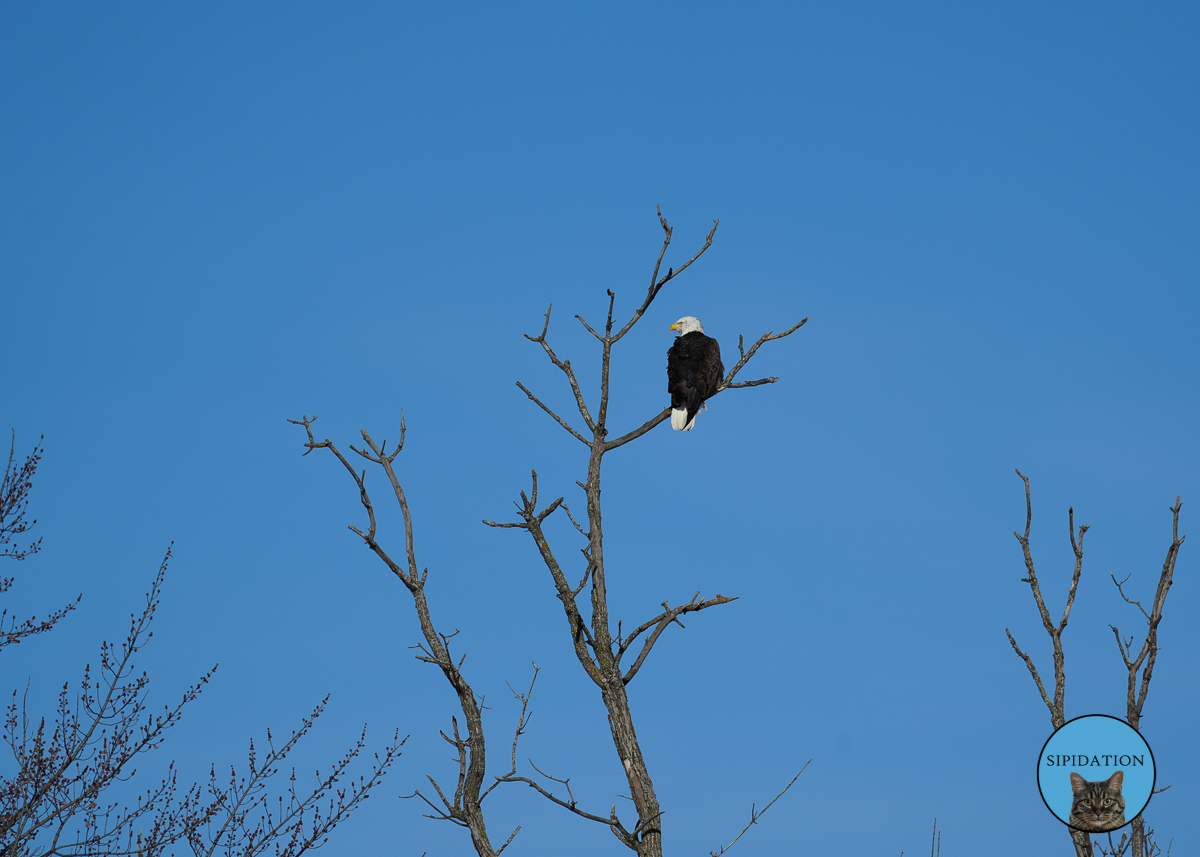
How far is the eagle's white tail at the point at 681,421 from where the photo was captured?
9.70 m

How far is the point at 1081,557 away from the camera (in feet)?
15.0

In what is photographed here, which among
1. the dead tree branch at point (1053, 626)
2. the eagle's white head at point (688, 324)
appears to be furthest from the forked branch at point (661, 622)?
the eagle's white head at point (688, 324)

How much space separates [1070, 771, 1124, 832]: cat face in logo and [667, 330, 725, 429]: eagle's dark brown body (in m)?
5.95

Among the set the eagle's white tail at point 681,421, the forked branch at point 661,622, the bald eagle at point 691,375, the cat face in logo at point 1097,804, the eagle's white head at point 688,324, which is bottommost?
the cat face in logo at point 1097,804

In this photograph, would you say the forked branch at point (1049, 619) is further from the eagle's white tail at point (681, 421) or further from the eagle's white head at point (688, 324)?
the eagle's white head at point (688, 324)

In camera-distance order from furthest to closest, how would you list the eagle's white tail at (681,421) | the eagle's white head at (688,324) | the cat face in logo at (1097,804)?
the eagle's white head at (688,324) < the eagle's white tail at (681,421) < the cat face in logo at (1097,804)

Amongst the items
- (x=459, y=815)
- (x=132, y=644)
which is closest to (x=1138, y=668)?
(x=459, y=815)

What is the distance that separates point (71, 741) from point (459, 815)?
296 centimetres

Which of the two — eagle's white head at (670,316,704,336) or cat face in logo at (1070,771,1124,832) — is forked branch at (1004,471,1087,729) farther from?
eagle's white head at (670,316,704,336)

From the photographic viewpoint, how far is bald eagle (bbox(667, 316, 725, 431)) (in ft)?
31.9

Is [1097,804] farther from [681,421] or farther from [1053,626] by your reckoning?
[681,421]

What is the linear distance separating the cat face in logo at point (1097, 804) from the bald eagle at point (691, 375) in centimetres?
595

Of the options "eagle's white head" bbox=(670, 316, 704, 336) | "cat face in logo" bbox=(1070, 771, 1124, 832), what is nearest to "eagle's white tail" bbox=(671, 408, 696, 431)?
"eagle's white head" bbox=(670, 316, 704, 336)

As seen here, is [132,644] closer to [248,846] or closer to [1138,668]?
[248,846]
